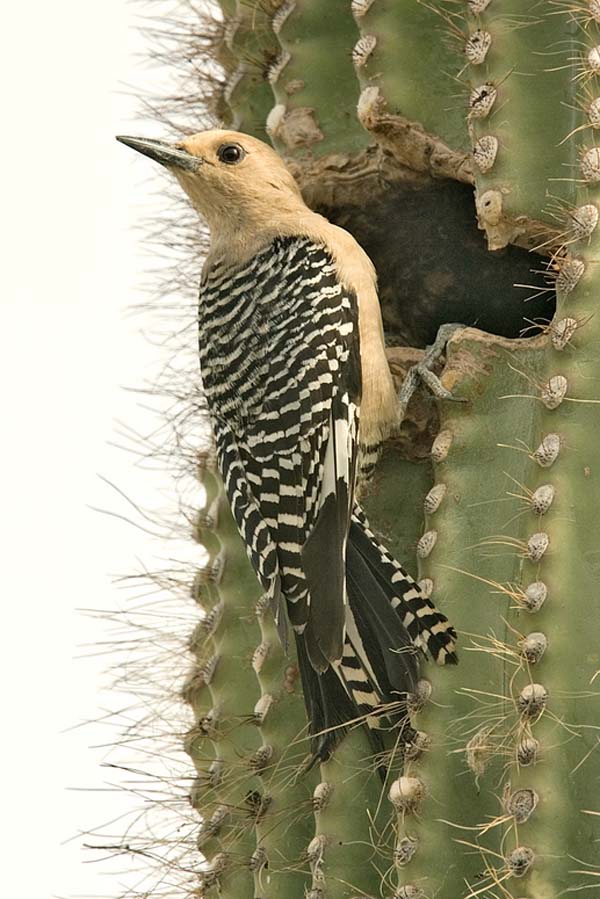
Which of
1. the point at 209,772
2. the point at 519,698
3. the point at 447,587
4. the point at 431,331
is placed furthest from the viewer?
the point at 431,331

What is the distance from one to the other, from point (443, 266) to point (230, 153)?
1.83ft

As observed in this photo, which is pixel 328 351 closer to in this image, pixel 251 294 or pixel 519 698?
pixel 251 294

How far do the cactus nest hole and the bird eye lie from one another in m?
0.23

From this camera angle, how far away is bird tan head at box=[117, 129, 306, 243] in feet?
9.20

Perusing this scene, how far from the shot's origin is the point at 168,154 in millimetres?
2881

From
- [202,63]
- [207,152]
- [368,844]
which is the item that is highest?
[202,63]

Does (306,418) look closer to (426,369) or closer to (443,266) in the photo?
(426,369)

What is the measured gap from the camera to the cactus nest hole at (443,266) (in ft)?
8.07

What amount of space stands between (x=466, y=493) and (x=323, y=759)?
1.50 ft

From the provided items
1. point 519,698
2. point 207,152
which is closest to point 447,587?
point 519,698

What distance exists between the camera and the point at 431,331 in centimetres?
270

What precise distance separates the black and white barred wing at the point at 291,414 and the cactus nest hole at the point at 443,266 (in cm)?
13

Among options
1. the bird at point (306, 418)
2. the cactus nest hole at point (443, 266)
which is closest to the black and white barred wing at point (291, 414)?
the bird at point (306, 418)

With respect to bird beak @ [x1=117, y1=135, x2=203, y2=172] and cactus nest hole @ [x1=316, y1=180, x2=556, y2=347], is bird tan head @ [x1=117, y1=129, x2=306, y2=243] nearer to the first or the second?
bird beak @ [x1=117, y1=135, x2=203, y2=172]
